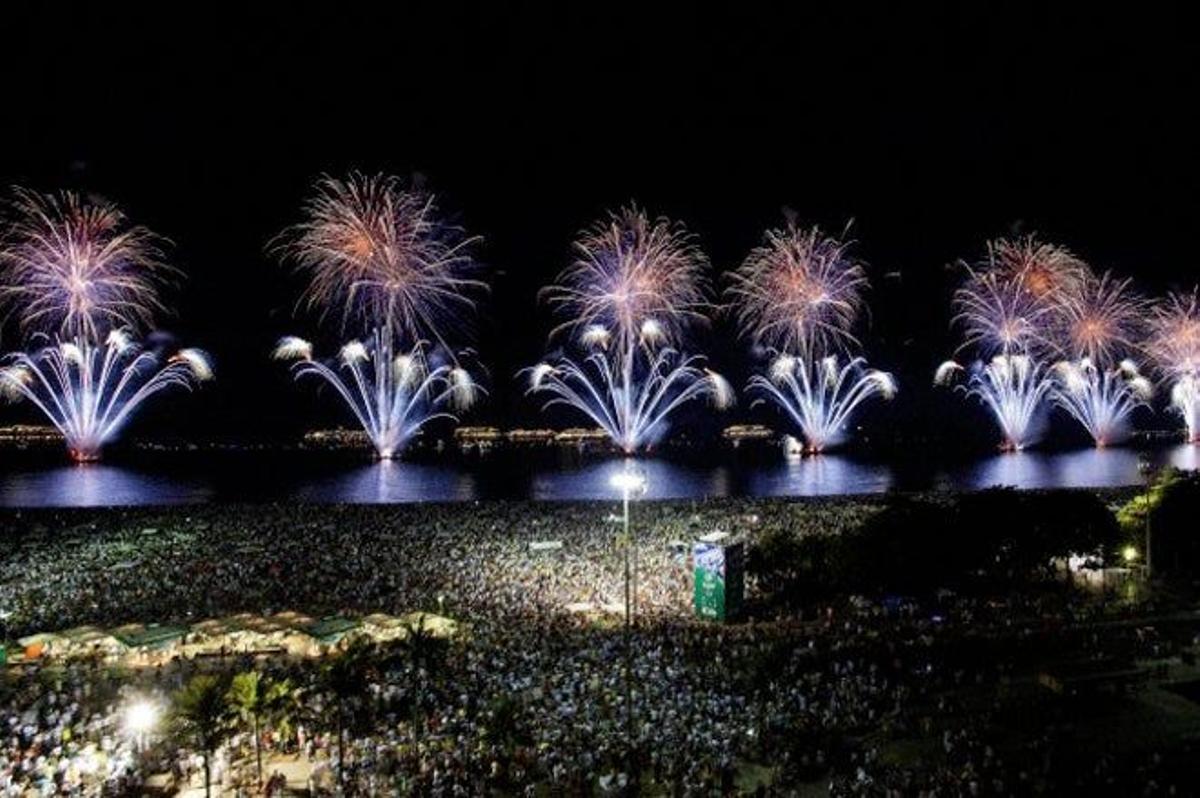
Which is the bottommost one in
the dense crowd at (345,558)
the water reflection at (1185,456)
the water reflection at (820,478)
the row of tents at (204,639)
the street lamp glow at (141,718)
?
the street lamp glow at (141,718)

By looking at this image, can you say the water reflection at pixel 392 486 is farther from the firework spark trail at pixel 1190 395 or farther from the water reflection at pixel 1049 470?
the firework spark trail at pixel 1190 395

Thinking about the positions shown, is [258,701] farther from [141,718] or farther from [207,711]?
[141,718]

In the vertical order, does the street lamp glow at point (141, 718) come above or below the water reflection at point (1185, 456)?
below

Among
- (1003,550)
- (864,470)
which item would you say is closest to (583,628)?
(1003,550)

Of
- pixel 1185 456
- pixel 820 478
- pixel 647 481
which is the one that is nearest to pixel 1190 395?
pixel 1185 456

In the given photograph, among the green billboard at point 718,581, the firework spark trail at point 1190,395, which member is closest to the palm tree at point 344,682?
the green billboard at point 718,581

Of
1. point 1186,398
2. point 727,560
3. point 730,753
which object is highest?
point 1186,398

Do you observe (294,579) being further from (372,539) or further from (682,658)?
(682,658)
